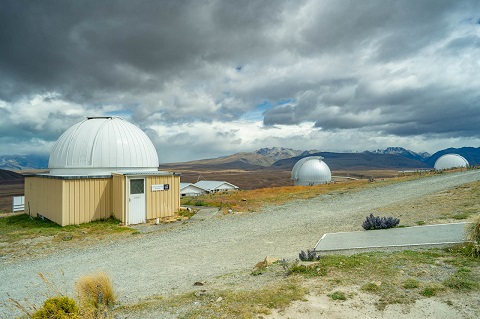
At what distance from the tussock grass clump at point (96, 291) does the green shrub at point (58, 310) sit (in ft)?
2.85

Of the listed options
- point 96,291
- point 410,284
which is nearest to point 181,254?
point 96,291

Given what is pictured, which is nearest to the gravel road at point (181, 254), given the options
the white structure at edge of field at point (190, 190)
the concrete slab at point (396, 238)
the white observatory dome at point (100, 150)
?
the concrete slab at point (396, 238)

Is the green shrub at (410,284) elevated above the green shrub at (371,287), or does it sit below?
above

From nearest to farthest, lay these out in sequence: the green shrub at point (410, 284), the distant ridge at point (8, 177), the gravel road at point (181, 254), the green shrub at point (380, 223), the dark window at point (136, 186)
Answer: the green shrub at point (410, 284) → the gravel road at point (181, 254) → the green shrub at point (380, 223) → the dark window at point (136, 186) → the distant ridge at point (8, 177)

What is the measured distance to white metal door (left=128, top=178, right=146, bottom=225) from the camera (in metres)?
15.7

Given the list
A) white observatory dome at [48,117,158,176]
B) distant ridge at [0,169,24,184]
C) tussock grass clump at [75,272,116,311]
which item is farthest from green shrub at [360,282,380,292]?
distant ridge at [0,169,24,184]

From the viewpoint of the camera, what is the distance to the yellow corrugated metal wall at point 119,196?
609 inches

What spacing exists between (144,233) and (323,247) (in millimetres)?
8900

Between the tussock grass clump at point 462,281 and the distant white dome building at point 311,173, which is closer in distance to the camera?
the tussock grass clump at point 462,281

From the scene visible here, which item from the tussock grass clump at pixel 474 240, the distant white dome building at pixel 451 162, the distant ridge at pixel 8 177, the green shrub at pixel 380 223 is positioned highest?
the distant white dome building at pixel 451 162

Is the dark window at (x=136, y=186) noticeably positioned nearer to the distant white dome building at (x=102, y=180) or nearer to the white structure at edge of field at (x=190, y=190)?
the distant white dome building at (x=102, y=180)

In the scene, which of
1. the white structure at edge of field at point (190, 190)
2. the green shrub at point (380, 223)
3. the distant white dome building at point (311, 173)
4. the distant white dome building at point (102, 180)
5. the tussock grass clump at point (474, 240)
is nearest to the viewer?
the tussock grass clump at point (474, 240)

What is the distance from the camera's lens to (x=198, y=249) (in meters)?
10.4

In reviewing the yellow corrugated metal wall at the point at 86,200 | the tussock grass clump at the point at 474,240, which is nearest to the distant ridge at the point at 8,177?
the yellow corrugated metal wall at the point at 86,200
